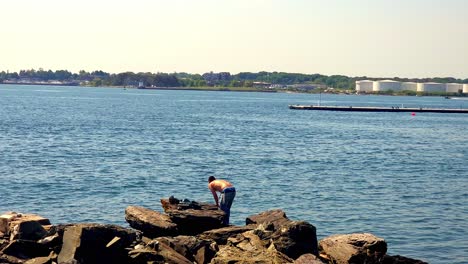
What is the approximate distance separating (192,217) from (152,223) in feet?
3.62

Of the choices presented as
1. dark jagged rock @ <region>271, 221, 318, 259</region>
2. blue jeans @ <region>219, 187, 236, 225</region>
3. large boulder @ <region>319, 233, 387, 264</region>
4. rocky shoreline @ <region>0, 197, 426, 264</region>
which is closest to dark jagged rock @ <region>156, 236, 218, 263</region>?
rocky shoreline @ <region>0, 197, 426, 264</region>

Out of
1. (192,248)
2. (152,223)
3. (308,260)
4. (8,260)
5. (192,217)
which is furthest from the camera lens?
(192,217)

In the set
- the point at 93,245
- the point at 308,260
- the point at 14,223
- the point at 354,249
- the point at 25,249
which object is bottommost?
the point at 354,249

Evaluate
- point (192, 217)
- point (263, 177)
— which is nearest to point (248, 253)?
point (192, 217)

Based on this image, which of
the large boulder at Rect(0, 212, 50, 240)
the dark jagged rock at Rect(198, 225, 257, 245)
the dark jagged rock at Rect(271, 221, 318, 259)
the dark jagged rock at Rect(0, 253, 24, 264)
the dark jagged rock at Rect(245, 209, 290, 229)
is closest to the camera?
the dark jagged rock at Rect(0, 253, 24, 264)

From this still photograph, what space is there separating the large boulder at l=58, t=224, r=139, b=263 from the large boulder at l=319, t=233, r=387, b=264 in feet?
16.6

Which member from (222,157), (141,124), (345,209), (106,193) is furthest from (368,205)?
(141,124)

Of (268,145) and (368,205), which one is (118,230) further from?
(268,145)

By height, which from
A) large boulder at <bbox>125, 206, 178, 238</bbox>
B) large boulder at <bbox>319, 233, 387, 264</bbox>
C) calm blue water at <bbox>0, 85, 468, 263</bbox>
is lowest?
calm blue water at <bbox>0, 85, 468, 263</bbox>

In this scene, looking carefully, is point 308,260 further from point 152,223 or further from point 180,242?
point 152,223

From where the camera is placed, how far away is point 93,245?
16984mm

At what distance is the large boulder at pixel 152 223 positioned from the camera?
19016 millimetres

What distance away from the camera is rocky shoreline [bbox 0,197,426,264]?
17.0 m

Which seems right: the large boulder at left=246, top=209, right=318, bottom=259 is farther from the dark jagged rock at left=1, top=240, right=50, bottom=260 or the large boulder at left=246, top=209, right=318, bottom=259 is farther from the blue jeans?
the dark jagged rock at left=1, top=240, right=50, bottom=260
